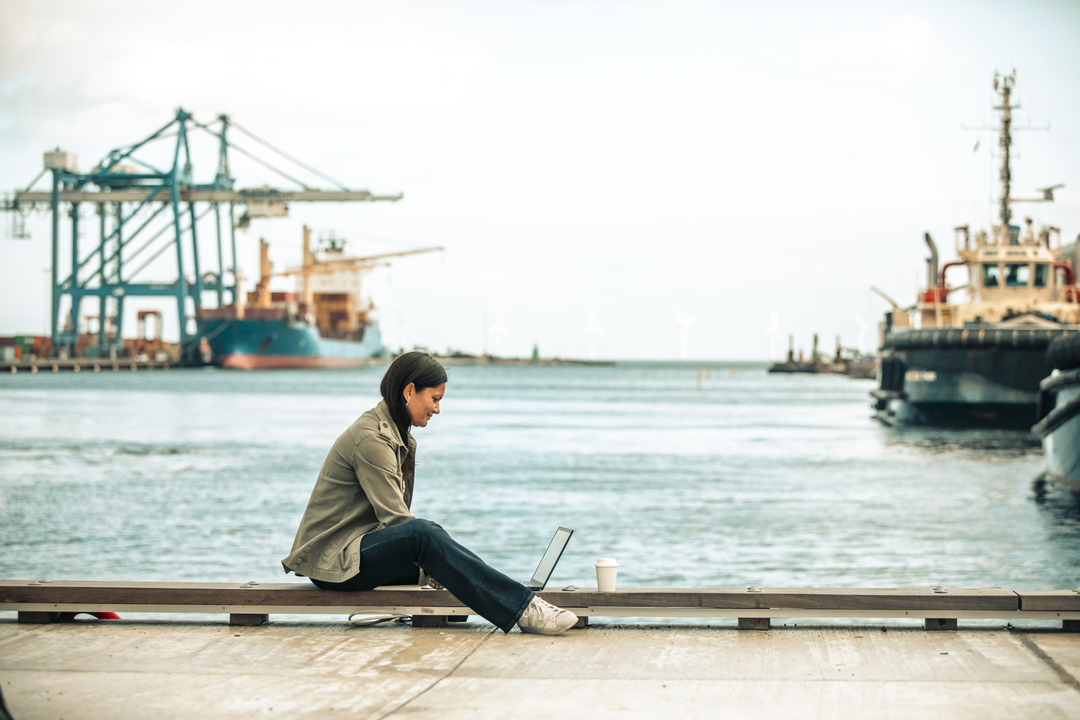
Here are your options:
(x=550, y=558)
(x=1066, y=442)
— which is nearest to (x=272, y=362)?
(x=1066, y=442)

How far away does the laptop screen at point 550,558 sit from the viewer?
4.38 metres

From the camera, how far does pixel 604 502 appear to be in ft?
54.3

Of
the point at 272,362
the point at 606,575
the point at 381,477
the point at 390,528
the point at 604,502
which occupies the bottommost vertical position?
the point at 604,502

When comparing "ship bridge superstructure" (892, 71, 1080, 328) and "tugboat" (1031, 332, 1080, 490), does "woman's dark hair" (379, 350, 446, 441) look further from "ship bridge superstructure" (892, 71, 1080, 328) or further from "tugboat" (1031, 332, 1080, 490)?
"ship bridge superstructure" (892, 71, 1080, 328)

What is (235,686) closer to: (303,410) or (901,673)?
(901,673)

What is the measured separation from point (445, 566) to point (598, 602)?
70 cm

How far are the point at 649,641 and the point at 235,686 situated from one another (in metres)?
1.58

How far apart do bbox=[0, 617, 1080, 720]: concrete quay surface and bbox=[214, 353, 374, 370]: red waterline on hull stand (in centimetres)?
8401

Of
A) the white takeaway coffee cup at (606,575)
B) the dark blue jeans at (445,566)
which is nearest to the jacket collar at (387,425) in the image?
the dark blue jeans at (445,566)

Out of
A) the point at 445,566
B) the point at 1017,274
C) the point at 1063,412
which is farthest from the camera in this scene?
the point at 1017,274

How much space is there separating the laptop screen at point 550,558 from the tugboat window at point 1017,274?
25267 mm

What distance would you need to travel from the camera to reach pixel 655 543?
12.5m

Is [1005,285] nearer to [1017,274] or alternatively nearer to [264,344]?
[1017,274]

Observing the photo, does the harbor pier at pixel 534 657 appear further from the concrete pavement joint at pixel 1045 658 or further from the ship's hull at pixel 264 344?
the ship's hull at pixel 264 344
